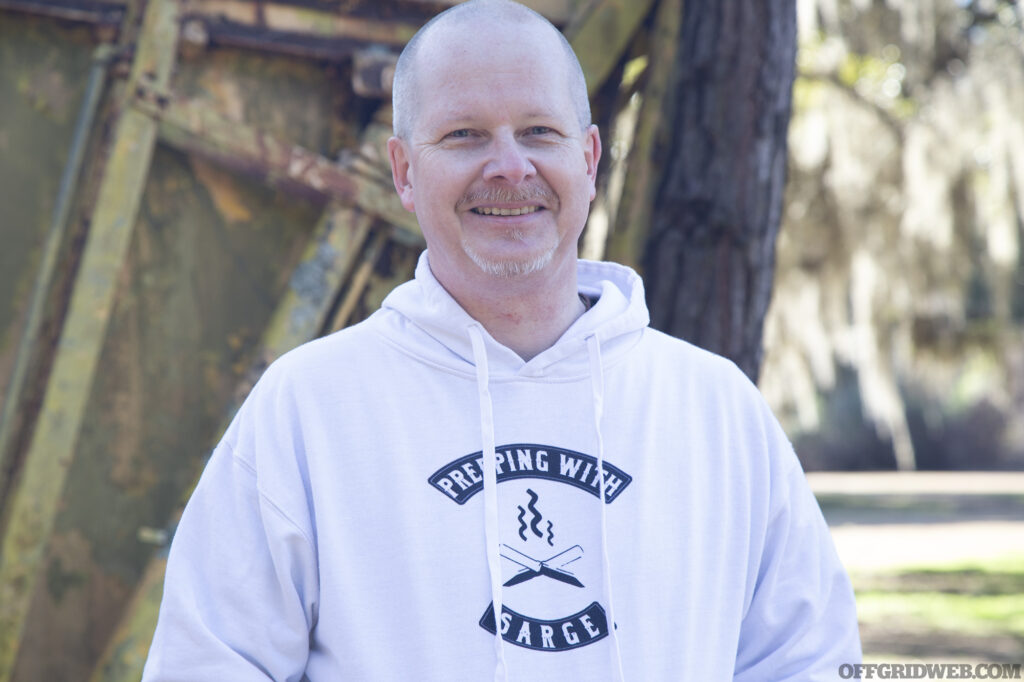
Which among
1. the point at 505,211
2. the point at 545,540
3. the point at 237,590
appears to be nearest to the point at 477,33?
the point at 505,211

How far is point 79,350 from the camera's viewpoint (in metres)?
2.92

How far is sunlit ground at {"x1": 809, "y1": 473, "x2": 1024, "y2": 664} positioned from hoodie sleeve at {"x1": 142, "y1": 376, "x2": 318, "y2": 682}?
5890mm

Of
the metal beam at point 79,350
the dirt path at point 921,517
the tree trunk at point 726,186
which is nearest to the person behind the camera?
the metal beam at point 79,350

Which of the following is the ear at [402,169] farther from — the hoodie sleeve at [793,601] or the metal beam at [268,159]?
the metal beam at [268,159]

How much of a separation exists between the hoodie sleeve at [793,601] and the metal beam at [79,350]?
1845 millimetres

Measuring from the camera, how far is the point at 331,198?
10.4 ft

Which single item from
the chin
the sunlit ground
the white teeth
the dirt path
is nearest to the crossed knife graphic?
the chin

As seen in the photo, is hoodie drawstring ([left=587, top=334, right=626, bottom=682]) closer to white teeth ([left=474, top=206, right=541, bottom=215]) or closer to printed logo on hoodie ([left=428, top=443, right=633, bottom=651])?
printed logo on hoodie ([left=428, top=443, right=633, bottom=651])

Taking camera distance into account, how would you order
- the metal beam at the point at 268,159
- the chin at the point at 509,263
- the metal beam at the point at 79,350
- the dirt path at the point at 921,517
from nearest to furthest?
the chin at the point at 509,263 < the metal beam at the point at 79,350 < the metal beam at the point at 268,159 < the dirt path at the point at 921,517

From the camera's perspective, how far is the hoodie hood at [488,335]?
205cm

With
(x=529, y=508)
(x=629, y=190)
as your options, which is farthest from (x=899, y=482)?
(x=529, y=508)

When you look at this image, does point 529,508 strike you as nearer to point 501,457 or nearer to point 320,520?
point 501,457

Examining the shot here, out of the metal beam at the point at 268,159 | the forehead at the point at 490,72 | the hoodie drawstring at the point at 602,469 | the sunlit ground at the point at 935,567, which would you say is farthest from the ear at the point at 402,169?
the sunlit ground at the point at 935,567

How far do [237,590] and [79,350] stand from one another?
4.45 feet
